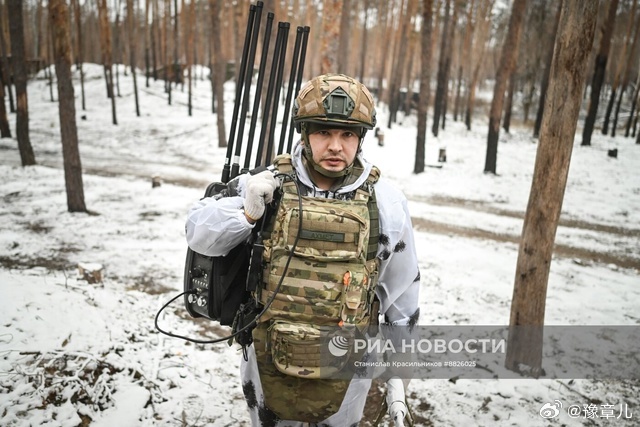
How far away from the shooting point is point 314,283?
6.33 ft

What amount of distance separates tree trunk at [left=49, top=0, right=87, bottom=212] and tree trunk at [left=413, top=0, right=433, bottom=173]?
10524mm

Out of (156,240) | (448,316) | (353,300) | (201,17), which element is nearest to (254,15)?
(353,300)

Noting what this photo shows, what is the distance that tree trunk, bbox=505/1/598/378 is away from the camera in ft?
11.3

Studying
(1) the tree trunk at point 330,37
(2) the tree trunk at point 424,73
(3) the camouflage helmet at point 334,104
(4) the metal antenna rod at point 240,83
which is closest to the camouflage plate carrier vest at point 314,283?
(3) the camouflage helmet at point 334,104

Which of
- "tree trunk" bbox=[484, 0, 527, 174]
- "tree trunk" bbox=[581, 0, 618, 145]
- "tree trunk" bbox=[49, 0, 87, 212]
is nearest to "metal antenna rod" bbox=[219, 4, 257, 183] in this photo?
"tree trunk" bbox=[49, 0, 87, 212]

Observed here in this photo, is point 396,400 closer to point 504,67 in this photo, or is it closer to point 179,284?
point 179,284

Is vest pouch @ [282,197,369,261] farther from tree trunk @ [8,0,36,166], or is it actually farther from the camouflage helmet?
tree trunk @ [8,0,36,166]

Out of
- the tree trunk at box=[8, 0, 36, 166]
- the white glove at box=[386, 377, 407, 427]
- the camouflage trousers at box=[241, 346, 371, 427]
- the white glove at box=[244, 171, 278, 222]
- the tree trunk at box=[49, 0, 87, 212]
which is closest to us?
the white glove at box=[244, 171, 278, 222]

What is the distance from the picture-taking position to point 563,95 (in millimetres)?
3547

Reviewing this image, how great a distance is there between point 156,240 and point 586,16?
7.58 m

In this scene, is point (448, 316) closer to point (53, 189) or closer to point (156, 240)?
point (156, 240)

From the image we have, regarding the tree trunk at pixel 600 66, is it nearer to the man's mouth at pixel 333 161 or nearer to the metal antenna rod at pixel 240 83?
the metal antenna rod at pixel 240 83

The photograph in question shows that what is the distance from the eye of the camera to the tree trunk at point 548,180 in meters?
3.45

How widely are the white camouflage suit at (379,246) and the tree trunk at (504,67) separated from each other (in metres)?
14.2
